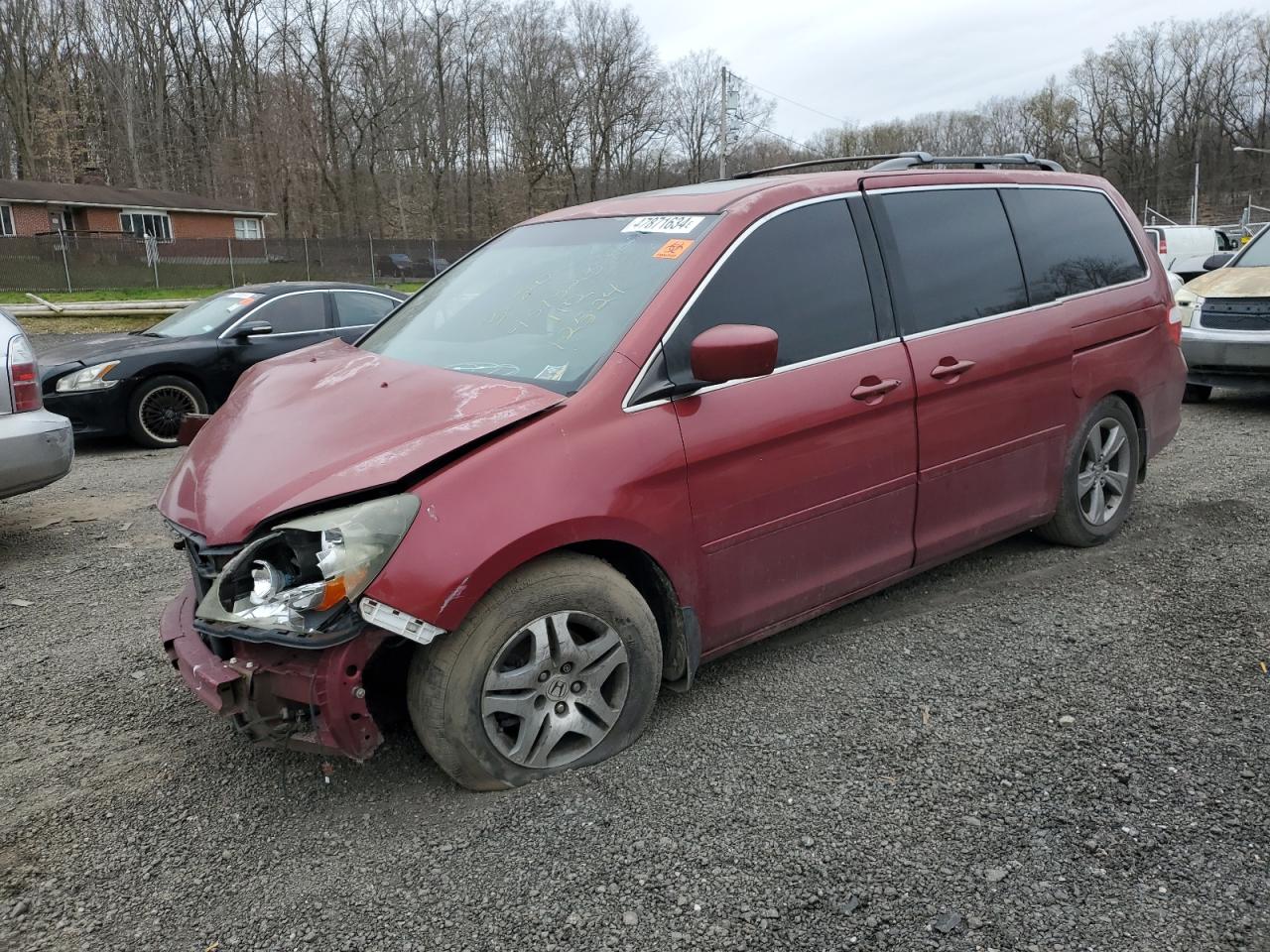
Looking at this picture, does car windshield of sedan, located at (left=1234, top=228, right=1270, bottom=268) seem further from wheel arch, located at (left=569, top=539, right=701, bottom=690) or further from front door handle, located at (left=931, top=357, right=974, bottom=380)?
→ wheel arch, located at (left=569, top=539, right=701, bottom=690)

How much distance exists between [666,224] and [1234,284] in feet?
24.8

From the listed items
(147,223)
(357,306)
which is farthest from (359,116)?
(357,306)

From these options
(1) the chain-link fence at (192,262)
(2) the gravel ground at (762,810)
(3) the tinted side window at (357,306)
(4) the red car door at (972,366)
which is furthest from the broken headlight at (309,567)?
(1) the chain-link fence at (192,262)

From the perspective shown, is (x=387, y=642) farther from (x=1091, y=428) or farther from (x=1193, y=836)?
(x=1091, y=428)

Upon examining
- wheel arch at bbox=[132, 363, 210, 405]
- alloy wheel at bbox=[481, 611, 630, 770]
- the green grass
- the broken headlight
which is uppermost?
the green grass

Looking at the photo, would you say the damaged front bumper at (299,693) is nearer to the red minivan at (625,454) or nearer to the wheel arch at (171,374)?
the red minivan at (625,454)

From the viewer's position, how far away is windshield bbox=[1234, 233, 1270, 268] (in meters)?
9.54

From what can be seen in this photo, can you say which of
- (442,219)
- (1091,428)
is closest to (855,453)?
(1091,428)

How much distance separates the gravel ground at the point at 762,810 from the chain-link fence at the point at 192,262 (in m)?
23.7

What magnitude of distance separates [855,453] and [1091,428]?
5.72 ft

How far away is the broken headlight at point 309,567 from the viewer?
2590 mm

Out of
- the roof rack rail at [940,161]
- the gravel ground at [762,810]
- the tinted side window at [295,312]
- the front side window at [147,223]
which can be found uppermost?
the front side window at [147,223]

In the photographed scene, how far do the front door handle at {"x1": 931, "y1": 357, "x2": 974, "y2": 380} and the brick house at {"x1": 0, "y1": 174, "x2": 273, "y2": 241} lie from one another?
1698 inches

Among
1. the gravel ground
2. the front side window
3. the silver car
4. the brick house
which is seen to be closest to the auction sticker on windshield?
the gravel ground
